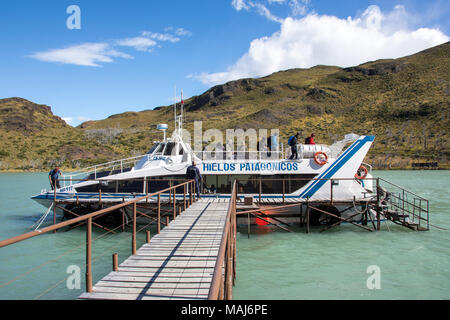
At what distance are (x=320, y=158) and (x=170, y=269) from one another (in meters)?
10.5

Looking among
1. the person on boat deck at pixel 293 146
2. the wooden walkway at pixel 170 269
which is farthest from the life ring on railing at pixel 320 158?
the wooden walkway at pixel 170 269

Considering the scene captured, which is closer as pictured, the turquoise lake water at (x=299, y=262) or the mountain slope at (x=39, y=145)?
the turquoise lake water at (x=299, y=262)

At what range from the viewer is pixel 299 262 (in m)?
9.73

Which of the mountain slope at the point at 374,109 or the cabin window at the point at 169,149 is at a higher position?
the mountain slope at the point at 374,109

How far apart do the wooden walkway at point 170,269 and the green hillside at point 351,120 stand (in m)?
54.4

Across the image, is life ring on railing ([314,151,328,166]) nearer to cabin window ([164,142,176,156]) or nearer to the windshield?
cabin window ([164,142,176,156])

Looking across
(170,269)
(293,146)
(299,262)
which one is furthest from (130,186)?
(170,269)

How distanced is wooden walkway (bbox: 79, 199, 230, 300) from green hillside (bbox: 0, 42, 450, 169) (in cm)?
5443

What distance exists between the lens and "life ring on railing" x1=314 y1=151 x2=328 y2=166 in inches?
569

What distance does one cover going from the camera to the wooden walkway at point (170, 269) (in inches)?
188

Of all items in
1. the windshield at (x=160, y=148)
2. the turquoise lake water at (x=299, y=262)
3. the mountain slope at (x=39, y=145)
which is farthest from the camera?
the mountain slope at (x=39, y=145)

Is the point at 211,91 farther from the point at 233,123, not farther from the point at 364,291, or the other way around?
the point at 364,291

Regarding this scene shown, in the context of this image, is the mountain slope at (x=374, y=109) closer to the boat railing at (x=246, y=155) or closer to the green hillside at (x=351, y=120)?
the green hillside at (x=351, y=120)
